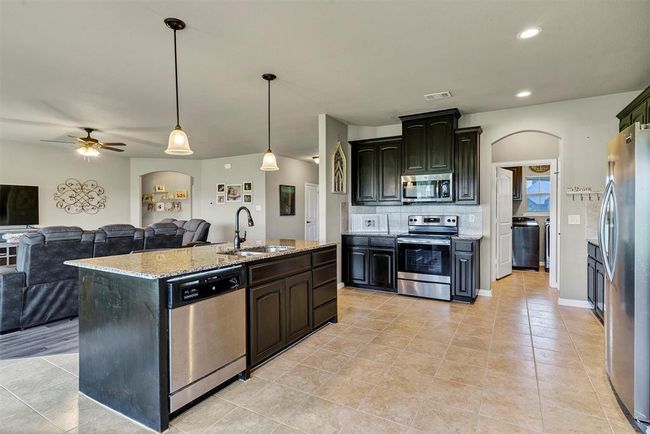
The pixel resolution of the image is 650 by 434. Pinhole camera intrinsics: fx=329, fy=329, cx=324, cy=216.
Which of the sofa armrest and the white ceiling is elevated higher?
the white ceiling

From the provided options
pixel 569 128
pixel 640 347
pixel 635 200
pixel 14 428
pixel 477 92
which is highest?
pixel 477 92

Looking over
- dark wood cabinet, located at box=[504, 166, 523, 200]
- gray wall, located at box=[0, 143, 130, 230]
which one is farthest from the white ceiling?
dark wood cabinet, located at box=[504, 166, 523, 200]

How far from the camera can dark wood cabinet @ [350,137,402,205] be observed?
5047 millimetres

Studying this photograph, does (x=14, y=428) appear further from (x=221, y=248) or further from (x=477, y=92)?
(x=477, y=92)

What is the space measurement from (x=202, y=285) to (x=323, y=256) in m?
1.48

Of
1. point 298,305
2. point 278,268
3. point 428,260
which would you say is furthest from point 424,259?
point 278,268

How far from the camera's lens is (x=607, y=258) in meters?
2.17

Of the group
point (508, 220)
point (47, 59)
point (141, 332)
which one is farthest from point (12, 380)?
point (508, 220)

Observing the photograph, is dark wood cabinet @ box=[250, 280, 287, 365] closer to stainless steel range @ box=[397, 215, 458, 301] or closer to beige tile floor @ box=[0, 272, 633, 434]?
beige tile floor @ box=[0, 272, 633, 434]

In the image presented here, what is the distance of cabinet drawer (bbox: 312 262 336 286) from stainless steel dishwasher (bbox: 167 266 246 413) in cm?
97

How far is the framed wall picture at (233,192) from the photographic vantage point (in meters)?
8.21

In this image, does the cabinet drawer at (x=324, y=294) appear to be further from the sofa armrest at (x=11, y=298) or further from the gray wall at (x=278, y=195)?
the gray wall at (x=278, y=195)

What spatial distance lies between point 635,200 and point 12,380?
4190mm

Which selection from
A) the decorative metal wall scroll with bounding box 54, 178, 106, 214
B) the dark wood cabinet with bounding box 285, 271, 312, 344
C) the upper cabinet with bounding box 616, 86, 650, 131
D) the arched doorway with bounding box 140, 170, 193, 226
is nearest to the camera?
the dark wood cabinet with bounding box 285, 271, 312, 344
